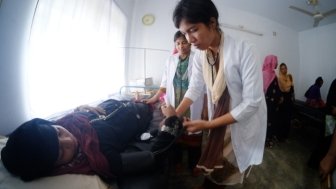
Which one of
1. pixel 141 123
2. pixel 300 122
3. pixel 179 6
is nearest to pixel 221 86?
pixel 179 6

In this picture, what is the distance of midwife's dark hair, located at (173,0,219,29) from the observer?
2.19 ft

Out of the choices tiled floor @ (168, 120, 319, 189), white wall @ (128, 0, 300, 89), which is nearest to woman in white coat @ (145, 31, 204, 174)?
tiled floor @ (168, 120, 319, 189)

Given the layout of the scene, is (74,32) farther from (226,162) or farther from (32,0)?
(226,162)

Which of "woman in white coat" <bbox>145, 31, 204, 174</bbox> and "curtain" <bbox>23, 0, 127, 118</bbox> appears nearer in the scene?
"curtain" <bbox>23, 0, 127, 118</bbox>

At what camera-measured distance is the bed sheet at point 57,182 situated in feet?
2.16

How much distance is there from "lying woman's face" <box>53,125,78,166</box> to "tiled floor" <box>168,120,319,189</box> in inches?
37.4

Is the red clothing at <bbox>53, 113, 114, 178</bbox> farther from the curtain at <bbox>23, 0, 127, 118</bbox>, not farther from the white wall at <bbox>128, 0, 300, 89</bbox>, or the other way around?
the white wall at <bbox>128, 0, 300, 89</bbox>

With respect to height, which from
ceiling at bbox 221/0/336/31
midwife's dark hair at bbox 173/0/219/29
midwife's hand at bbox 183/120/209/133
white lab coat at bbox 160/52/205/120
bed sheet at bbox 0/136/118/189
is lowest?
bed sheet at bbox 0/136/118/189

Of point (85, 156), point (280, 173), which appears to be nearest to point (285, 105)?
point (280, 173)

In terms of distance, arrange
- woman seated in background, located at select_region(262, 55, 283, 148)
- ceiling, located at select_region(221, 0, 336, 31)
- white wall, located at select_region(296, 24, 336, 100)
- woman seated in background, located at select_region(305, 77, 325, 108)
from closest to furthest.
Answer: woman seated in background, located at select_region(262, 55, 283, 148) < ceiling, located at select_region(221, 0, 336, 31) < woman seated in background, located at select_region(305, 77, 325, 108) < white wall, located at select_region(296, 24, 336, 100)

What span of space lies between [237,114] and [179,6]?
0.52 metres

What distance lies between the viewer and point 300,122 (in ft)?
10.5

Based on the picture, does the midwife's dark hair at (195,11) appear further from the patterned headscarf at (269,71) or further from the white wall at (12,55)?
the patterned headscarf at (269,71)

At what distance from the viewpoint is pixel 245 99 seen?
0.75m
